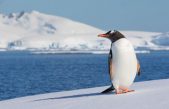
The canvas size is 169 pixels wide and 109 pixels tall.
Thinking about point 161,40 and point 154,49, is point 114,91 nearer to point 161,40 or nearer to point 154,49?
point 154,49

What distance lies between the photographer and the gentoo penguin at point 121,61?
30.0 ft

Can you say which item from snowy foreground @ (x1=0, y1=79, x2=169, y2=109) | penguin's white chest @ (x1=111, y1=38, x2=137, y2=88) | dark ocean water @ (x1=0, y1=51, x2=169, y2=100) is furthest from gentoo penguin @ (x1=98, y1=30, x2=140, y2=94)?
dark ocean water @ (x1=0, y1=51, x2=169, y2=100)

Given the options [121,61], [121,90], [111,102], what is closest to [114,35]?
[121,61]

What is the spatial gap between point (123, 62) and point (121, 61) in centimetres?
4

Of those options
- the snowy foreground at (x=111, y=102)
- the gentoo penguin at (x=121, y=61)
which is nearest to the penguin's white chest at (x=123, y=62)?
the gentoo penguin at (x=121, y=61)

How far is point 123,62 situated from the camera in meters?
9.21

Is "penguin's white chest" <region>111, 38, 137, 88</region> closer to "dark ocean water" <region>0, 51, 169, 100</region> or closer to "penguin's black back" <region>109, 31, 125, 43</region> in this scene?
"penguin's black back" <region>109, 31, 125, 43</region>

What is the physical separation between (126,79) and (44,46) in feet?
489

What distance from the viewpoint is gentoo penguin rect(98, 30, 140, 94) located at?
9.15 meters

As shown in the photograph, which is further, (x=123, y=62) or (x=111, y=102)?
(x=123, y=62)

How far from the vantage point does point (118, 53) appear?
9156 millimetres

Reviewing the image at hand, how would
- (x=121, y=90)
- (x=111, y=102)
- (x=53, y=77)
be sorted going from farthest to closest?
(x=53, y=77) < (x=121, y=90) < (x=111, y=102)

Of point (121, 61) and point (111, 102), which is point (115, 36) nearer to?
point (121, 61)

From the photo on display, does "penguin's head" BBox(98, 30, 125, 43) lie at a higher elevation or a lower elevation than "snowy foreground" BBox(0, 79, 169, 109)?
higher
